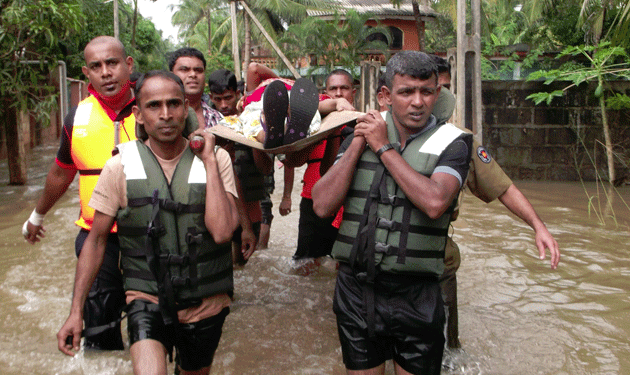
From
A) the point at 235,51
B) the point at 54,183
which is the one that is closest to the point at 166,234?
the point at 54,183

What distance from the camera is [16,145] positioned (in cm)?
1070

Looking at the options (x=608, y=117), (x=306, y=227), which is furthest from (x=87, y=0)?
(x=306, y=227)

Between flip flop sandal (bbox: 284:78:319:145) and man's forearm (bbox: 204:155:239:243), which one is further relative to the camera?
flip flop sandal (bbox: 284:78:319:145)

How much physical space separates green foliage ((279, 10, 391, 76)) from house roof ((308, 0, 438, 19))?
15.6 feet

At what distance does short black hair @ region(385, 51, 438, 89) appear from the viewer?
278 centimetres

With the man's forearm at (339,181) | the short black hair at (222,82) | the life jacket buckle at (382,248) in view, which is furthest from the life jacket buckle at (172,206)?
the short black hair at (222,82)

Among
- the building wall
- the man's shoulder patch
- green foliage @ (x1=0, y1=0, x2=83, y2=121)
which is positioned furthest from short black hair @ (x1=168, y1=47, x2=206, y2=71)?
the building wall

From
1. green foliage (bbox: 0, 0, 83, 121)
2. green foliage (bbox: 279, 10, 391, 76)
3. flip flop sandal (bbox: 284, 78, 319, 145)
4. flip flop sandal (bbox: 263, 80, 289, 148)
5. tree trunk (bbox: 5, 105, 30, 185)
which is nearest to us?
flip flop sandal (bbox: 263, 80, 289, 148)

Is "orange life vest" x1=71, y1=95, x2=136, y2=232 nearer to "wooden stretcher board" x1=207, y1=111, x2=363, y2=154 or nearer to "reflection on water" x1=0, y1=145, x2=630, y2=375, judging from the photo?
"wooden stretcher board" x1=207, y1=111, x2=363, y2=154

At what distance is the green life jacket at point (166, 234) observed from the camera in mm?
2793

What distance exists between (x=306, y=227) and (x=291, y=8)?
78.2ft

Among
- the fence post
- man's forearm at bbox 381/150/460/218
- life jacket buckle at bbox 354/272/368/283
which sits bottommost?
life jacket buckle at bbox 354/272/368/283

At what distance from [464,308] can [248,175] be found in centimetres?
223

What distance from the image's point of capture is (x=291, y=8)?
2803cm
